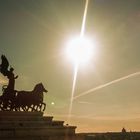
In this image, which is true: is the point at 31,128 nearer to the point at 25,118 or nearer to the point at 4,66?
the point at 25,118

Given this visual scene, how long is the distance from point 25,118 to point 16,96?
202cm

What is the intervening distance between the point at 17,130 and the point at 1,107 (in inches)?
152

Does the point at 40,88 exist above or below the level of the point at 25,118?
above

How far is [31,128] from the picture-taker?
23.7 metres

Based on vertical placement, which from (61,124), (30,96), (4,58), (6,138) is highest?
(4,58)

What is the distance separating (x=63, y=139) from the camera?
24.5 metres

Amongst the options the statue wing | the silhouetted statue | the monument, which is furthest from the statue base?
the statue wing

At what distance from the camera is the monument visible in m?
23.5

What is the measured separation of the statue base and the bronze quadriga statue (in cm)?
80

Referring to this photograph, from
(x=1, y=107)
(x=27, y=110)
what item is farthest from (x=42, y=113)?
(x=1, y=107)

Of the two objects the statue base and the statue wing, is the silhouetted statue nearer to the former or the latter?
the statue wing

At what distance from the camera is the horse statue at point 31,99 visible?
27000 millimetres

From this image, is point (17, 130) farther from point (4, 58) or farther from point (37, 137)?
point (4, 58)

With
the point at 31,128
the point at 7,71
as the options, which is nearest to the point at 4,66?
the point at 7,71
